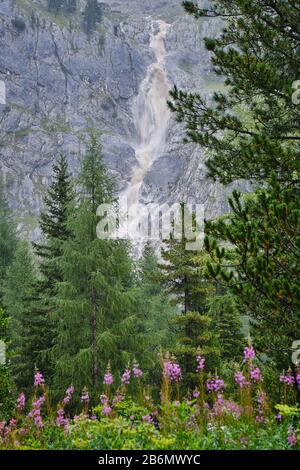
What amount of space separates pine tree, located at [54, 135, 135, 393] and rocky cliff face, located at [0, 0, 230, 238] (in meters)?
102

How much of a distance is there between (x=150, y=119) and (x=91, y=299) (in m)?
144

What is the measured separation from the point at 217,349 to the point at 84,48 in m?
163

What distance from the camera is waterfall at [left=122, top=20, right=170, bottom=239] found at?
13862cm

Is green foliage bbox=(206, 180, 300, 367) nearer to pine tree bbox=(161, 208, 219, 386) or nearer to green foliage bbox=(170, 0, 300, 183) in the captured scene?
green foliage bbox=(170, 0, 300, 183)

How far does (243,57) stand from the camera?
898cm

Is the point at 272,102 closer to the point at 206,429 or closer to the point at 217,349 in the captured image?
the point at 206,429

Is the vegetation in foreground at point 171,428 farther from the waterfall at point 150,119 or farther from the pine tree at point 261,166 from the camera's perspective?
the waterfall at point 150,119

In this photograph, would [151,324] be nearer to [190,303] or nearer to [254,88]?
[190,303]

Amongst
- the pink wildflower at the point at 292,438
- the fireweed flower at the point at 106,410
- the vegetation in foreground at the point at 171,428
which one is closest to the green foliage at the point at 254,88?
the vegetation in foreground at the point at 171,428

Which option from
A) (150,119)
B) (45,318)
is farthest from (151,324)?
(150,119)

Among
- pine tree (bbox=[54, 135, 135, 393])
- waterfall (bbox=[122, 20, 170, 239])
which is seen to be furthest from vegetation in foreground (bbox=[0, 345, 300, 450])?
waterfall (bbox=[122, 20, 170, 239])

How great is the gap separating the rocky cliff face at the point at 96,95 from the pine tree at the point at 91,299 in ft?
333

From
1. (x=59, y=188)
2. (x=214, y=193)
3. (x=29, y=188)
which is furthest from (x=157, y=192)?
(x=59, y=188)

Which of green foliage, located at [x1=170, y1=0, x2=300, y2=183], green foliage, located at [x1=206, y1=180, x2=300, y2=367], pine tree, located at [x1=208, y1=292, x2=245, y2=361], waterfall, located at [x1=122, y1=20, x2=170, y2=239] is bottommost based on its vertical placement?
pine tree, located at [x1=208, y1=292, x2=245, y2=361]
